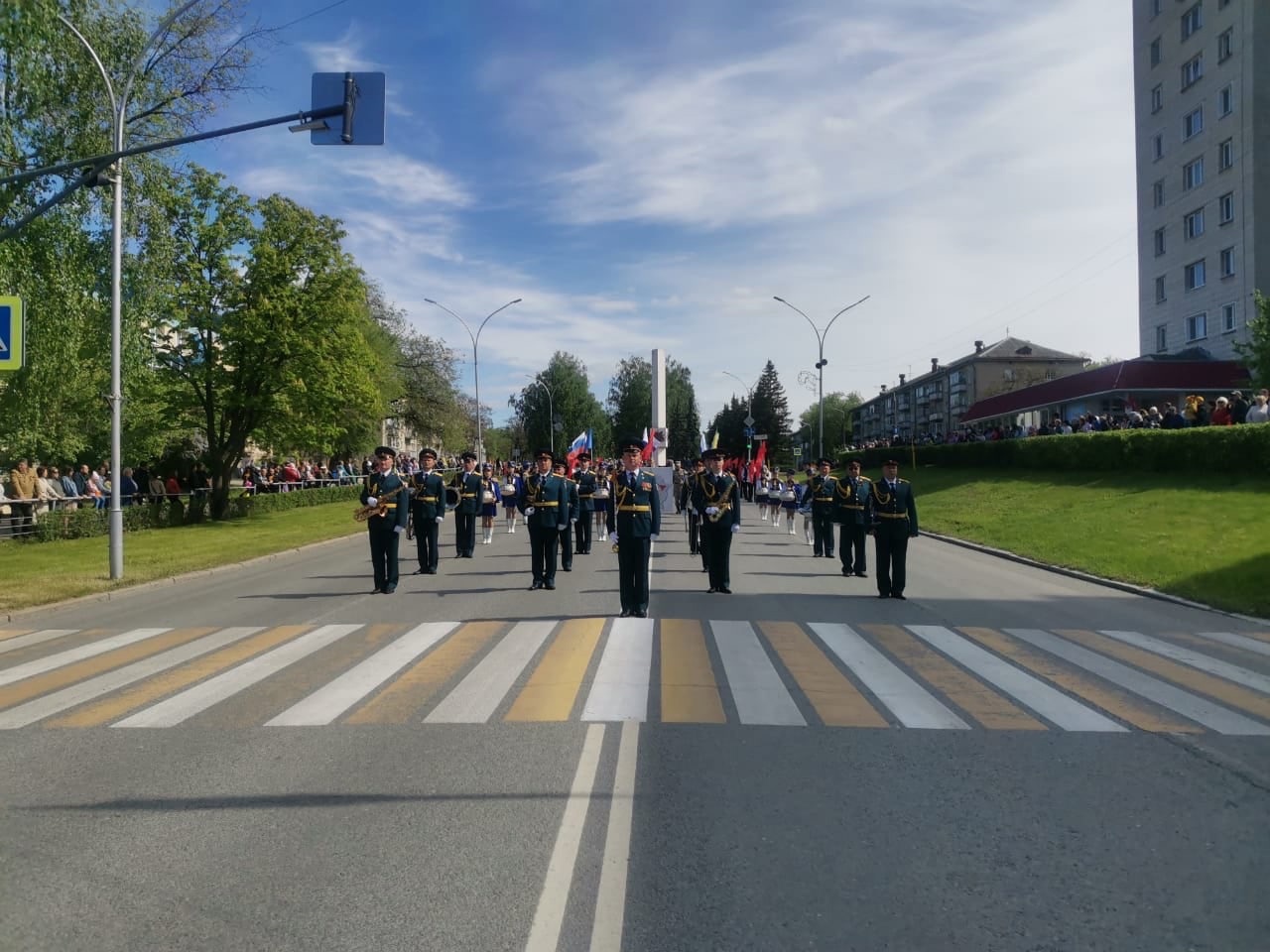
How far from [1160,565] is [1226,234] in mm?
39285

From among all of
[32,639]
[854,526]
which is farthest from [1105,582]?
[32,639]

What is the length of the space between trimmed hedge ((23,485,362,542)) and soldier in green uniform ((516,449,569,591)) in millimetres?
11710

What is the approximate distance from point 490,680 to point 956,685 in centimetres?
364

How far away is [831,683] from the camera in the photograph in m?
7.72

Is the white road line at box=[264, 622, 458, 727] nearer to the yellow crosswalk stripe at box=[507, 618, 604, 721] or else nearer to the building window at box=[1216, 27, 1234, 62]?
the yellow crosswalk stripe at box=[507, 618, 604, 721]

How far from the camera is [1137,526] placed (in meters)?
21.2

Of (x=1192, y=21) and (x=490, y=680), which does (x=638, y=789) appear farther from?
(x=1192, y=21)

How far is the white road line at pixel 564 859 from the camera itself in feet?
11.6

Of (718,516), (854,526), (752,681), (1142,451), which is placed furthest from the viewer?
(1142,451)

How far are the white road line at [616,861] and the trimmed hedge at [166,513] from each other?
19.4 m

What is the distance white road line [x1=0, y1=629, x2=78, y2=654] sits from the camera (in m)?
10.5

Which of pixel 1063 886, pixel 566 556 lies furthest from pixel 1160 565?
pixel 1063 886

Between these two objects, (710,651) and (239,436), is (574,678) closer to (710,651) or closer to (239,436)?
(710,651)

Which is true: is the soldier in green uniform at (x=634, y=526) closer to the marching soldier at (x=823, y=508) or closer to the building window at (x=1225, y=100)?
the marching soldier at (x=823, y=508)
